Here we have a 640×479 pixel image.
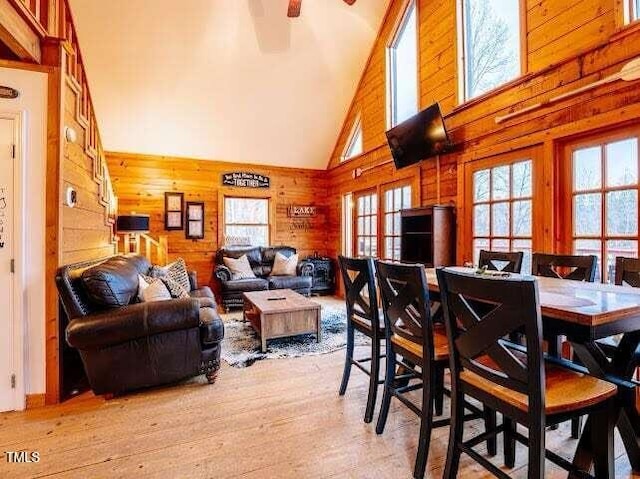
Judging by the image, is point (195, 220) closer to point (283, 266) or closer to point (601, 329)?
point (283, 266)

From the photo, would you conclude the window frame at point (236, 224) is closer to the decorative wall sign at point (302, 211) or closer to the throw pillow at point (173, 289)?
the decorative wall sign at point (302, 211)

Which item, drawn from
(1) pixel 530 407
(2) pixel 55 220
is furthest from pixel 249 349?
(1) pixel 530 407

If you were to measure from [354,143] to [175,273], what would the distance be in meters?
3.80

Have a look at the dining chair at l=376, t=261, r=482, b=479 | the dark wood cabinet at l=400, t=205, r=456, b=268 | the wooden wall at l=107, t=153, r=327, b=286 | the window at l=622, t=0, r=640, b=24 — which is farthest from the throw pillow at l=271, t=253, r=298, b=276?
the window at l=622, t=0, r=640, b=24

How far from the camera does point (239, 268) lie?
5.43 meters

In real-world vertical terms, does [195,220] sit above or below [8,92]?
below

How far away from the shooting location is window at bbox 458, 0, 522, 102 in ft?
10.3

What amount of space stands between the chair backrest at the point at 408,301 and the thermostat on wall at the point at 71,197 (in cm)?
229

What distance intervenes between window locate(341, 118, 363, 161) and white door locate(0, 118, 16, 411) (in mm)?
4408

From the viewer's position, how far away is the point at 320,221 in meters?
6.84

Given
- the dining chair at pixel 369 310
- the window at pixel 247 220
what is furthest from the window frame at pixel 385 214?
the dining chair at pixel 369 310

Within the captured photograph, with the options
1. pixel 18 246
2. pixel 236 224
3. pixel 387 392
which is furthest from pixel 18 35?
pixel 236 224

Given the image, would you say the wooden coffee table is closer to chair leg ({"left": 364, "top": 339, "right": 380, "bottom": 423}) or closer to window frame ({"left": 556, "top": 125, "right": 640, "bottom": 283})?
chair leg ({"left": 364, "top": 339, "right": 380, "bottom": 423})

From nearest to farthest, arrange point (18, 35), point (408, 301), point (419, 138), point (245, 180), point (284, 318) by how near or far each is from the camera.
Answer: point (408, 301) → point (18, 35) → point (284, 318) → point (419, 138) → point (245, 180)
